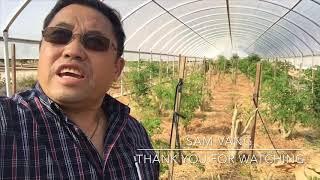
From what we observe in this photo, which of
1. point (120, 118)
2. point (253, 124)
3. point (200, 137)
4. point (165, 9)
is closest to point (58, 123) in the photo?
point (120, 118)

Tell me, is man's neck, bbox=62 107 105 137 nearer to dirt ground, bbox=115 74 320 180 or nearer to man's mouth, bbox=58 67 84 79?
man's mouth, bbox=58 67 84 79

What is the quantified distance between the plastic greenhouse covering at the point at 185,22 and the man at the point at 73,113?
411 cm

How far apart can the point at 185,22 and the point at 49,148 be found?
48.1 ft

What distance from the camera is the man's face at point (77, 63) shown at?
1.42 m

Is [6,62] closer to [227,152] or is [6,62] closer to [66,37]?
[227,152]

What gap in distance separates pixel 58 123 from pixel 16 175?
23 cm

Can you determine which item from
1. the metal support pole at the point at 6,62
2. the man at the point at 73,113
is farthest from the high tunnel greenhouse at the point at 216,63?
the man at the point at 73,113

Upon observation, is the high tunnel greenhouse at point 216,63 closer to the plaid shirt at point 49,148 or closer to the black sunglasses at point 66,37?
the plaid shirt at point 49,148

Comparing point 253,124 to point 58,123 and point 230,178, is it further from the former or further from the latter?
point 58,123

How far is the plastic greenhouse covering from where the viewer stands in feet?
21.1

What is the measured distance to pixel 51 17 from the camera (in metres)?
1.60

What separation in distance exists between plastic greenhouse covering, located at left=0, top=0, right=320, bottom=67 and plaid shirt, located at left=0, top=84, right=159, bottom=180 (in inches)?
167

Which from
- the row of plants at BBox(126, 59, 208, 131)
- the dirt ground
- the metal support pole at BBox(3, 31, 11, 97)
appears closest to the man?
the dirt ground

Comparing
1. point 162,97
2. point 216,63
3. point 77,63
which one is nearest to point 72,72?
point 77,63
